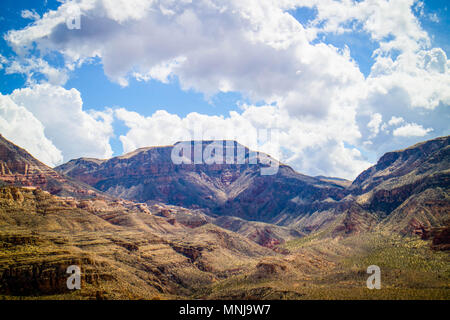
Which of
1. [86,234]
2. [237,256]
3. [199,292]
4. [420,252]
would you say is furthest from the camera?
[237,256]

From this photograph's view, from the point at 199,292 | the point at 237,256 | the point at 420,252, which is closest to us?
the point at 199,292

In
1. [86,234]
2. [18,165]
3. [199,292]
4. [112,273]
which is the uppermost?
[18,165]

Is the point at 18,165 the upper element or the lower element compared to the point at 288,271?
upper

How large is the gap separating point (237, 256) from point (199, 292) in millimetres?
45695
